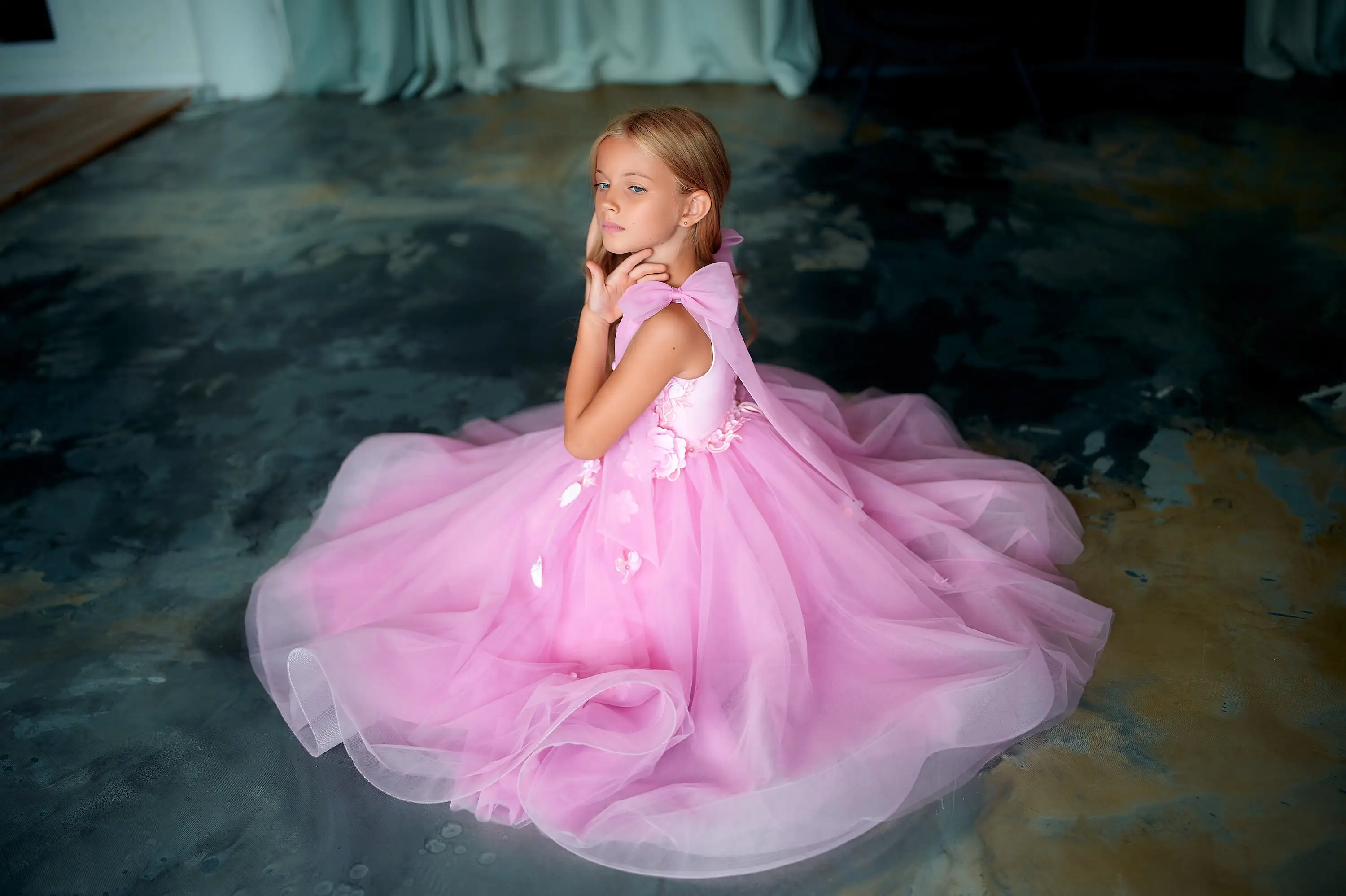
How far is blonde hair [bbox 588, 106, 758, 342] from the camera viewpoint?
1.46 metres

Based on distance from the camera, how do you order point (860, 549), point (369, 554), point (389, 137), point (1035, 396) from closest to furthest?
point (860, 549) < point (369, 554) < point (1035, 396) < point (389, 137)

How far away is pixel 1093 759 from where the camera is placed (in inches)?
60.0

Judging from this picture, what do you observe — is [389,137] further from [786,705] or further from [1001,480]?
[786,705]

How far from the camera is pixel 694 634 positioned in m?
1.58

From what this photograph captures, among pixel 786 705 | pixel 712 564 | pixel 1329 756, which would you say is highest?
pixel 712 564

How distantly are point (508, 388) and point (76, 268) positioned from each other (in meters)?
1.49

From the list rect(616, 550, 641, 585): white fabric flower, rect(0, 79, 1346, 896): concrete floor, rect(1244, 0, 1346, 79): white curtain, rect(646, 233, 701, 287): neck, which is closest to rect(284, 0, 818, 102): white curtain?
rect(0, 79, 1346, 896): concrete floor

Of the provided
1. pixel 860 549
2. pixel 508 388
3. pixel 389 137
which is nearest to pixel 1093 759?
pixel 860 549

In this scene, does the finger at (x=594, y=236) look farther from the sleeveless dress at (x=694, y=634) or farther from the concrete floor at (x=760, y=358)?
the concrete floor at (x=760, y=358)

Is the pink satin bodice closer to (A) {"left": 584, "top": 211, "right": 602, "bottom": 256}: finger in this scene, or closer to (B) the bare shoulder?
(B) the bare shoulder

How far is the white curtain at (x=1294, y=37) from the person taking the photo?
166 inches

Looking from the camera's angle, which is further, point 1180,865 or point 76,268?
point 76,268

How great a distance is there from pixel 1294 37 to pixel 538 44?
2998 mm

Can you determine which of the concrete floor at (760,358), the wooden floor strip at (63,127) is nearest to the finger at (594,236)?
the concrete floor at (760,358)
